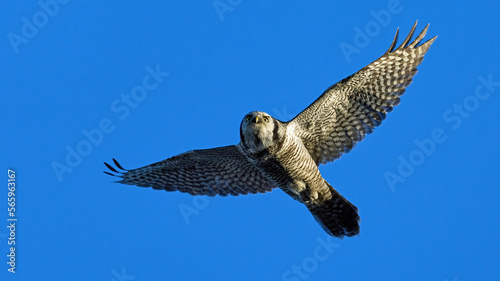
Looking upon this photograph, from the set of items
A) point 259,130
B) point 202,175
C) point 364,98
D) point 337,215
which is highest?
point 202,175

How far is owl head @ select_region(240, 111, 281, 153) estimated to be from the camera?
11.0m

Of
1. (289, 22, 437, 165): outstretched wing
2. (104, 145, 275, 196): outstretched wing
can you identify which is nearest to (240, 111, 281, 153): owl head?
(289, 22, 437, 165): outstretched wing

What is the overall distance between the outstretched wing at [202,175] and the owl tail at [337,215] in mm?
1173

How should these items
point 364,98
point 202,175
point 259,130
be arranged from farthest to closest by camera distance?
point 202,175, point 364,98, point 259,130

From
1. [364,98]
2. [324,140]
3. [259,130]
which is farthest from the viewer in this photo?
[324,140]

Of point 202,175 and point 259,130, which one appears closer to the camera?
point 259,130

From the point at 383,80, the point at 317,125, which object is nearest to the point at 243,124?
the point at 317,125

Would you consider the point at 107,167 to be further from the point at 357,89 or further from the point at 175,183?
the point at 357,89

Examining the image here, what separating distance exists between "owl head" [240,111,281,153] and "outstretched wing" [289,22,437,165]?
0.82m

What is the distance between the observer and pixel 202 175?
13.2 metres

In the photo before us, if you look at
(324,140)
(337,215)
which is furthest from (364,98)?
(337,215)

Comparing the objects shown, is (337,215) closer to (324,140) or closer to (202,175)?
(324,140)

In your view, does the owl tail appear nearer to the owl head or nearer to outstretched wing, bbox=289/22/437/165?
outstretched wing, bbox=289/22/437/165

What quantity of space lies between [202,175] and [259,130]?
2520 mm
